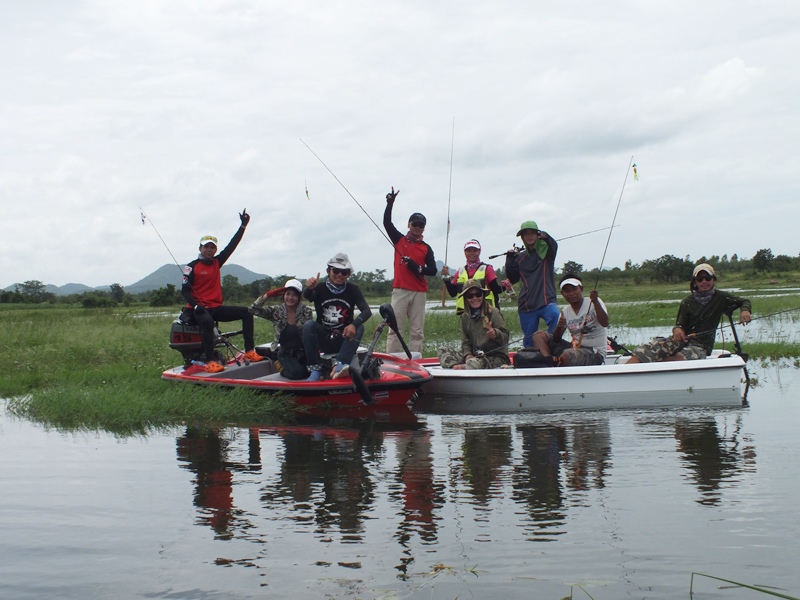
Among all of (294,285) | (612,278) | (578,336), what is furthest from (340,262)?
(612,278)

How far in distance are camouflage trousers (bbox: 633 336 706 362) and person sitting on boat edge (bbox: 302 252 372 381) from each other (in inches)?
137

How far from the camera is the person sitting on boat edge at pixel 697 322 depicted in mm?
9992

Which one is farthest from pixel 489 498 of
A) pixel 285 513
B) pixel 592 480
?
pixel 285 513

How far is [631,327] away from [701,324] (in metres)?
11.5

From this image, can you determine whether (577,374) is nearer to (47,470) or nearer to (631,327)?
(47,470)

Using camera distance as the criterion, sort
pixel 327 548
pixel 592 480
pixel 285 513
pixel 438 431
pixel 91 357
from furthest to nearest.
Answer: pixel 91 357
pixel 438 431
pixel 592 480
pixel 285 513
pixel 327 548

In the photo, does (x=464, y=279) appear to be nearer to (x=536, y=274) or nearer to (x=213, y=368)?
(x=536, y=274)

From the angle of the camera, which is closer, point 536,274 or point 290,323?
point 290,323

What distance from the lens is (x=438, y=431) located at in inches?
340

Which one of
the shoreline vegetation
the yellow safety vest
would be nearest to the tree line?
the shoreline vegetation

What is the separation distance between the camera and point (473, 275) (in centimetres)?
1098

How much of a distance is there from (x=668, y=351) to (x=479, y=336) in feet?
7.52

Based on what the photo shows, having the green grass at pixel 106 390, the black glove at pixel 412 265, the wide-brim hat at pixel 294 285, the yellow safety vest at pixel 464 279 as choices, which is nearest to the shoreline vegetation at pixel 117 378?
the green grass at pixel 106 390

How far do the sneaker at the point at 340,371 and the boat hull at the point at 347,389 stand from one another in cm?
7
